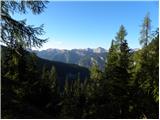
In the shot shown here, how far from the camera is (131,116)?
29594mm

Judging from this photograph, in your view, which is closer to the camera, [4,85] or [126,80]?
[4,85]

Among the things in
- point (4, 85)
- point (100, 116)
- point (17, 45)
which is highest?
point (17, 45)

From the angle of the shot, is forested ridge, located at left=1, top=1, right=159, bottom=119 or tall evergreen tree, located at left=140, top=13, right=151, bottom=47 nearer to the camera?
forested ridge, located at left=1, top=1, right=159, bottom=119

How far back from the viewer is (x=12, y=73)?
106 feet

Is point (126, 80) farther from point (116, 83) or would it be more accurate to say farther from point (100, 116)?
point (100, 116)

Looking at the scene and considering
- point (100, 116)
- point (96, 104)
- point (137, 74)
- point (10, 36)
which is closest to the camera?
point (10, 36)

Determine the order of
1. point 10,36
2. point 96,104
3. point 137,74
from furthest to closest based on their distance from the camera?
point 137,74 → point 96,104 → point 10,36

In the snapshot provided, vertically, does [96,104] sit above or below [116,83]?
below

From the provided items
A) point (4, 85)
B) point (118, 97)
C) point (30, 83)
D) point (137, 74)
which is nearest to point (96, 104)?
point (118, 97)

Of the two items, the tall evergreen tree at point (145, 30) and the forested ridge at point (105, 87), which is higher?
the tall evergreen tree at point (145, 30)

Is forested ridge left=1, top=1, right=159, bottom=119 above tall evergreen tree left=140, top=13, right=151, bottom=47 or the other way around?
the other way around

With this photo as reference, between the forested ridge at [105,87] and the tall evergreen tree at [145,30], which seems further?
the tall evergreen tree at [145,30]

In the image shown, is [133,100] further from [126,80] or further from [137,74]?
[137,74]

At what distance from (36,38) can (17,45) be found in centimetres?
91
